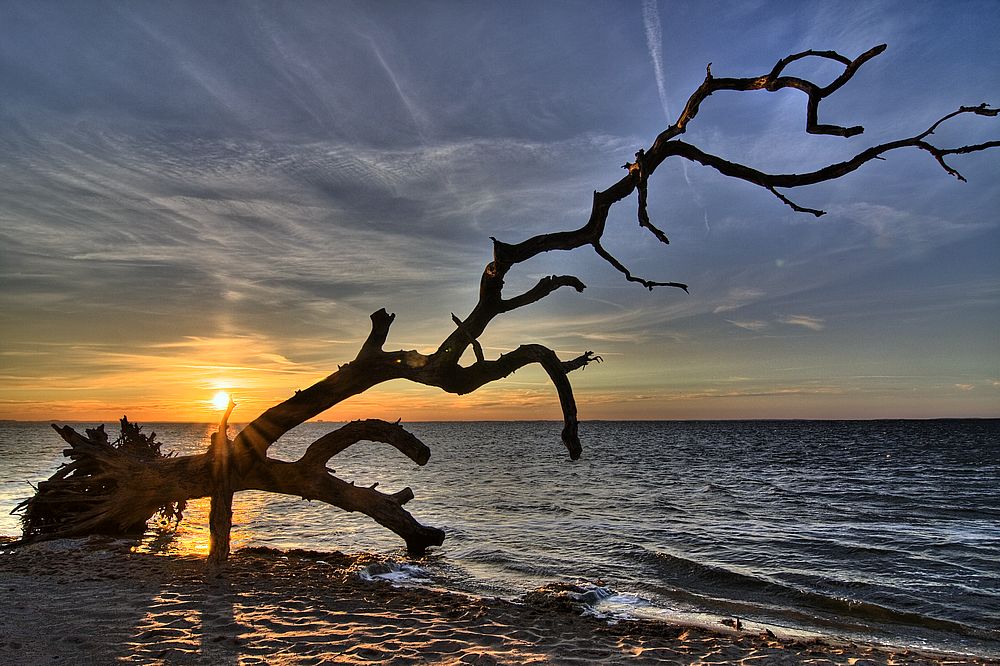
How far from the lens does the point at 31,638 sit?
6.89m

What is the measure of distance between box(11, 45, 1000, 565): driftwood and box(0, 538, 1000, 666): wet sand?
6.13 feet

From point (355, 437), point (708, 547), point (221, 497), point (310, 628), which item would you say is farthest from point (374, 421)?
point (708, 547)

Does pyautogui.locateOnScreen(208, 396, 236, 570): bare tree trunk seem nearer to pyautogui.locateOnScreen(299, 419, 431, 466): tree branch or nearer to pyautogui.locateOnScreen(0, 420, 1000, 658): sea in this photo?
pyautogui.locateOnScreen(299, 419, 431, 466): tree branch

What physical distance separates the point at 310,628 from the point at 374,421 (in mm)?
4838

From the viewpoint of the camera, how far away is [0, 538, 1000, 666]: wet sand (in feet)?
22.3

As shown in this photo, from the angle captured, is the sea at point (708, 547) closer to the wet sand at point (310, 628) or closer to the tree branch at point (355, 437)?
the wet sand at point (310, 628)

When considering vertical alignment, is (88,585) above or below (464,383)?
below

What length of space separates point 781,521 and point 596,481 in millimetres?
15586

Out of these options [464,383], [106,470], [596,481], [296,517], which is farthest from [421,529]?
[596,481]

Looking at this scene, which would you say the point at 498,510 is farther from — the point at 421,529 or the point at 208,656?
the point at 208,656

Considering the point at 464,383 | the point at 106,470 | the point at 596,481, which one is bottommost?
the point at 596,481

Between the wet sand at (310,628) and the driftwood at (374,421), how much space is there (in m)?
1.87

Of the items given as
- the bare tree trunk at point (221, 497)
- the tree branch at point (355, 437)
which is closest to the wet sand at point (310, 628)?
the bare tree trunk at point (221, 497)

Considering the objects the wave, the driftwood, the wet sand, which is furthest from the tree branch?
the wave
